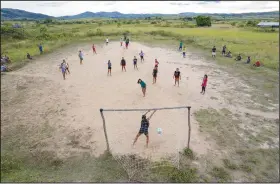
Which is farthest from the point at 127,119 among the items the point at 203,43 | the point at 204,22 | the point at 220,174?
the point at 204,22

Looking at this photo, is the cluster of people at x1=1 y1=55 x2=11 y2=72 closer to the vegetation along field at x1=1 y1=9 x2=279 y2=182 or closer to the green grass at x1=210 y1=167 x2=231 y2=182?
the vegetation along field at x1=1 y1=9 x2=279 y2=182

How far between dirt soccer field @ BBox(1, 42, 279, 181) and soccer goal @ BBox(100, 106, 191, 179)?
0.05 m

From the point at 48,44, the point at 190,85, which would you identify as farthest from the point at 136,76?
the point at 48,44

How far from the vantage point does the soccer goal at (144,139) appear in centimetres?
977

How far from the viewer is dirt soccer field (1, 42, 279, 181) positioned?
37.2ft

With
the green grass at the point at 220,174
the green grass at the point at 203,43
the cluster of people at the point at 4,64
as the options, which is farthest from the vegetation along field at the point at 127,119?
the green grass at the point at 203,43

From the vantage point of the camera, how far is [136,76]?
21984 mm

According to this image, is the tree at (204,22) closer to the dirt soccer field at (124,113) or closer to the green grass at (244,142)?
the dirt soccer field at (124,113)

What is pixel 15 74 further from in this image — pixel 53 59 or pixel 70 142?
pixel 70 142

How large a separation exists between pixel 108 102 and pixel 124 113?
2275 millimetres

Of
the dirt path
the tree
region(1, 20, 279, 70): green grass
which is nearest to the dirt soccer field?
the dirt path

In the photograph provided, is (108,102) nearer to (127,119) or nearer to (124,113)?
(124,113)

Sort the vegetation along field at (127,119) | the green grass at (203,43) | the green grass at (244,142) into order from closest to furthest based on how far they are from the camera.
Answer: the vegetation along field at (127,119), the green grass at (244,142), the green grass at (203,43)

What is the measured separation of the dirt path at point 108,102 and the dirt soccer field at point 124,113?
0.15 ft
